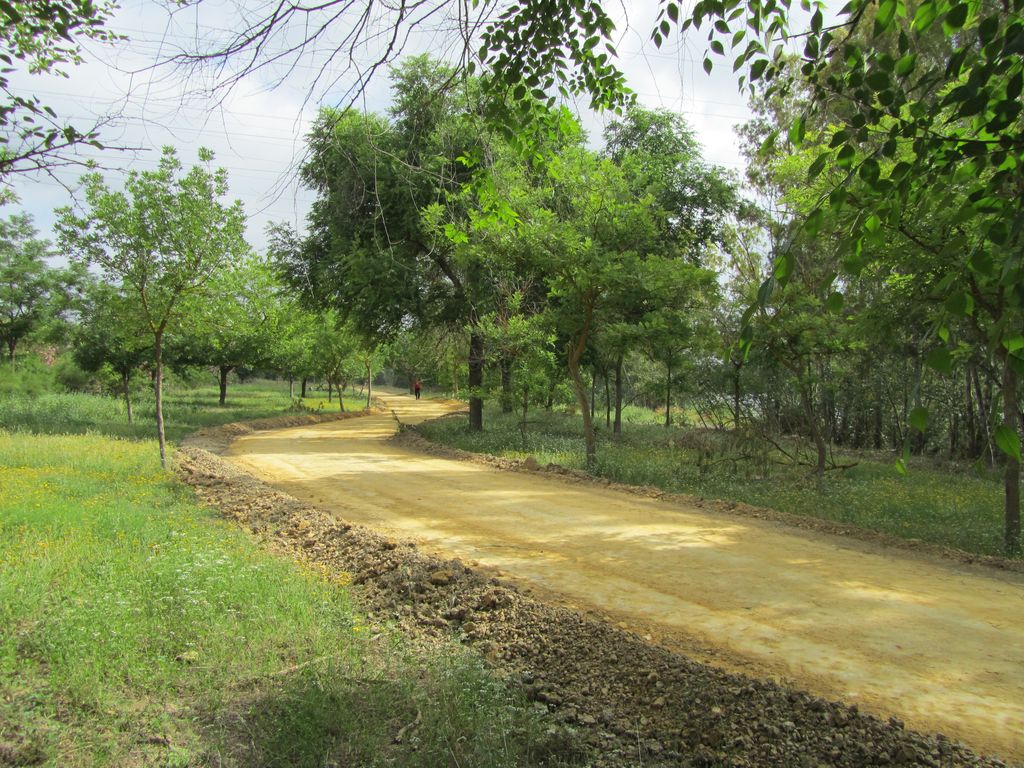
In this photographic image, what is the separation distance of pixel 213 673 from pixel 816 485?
1083 centimetres

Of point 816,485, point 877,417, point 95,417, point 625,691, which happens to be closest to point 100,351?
point 95,417

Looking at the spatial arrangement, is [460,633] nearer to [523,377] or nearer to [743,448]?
[743,448]

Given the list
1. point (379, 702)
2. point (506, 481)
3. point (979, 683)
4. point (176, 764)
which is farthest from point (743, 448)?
point (176, 764)

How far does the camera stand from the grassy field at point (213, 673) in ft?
11.0

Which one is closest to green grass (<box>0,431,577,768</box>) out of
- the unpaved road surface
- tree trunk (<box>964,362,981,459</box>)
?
the unpaved road surface

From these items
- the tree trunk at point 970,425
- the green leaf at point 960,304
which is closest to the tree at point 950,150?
the green leaf at point 960,304

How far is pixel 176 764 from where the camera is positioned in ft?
10.5

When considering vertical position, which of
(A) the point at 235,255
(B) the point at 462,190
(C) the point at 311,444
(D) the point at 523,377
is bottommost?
(C) the point at 311,444

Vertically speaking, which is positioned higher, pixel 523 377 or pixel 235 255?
pixel 235 255

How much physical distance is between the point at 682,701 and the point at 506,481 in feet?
29.6

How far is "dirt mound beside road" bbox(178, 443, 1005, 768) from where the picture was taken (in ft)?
10.9

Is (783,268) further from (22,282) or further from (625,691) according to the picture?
(22,282)

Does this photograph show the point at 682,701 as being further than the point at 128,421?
No

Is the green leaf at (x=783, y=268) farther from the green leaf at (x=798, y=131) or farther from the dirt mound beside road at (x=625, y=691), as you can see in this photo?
the dirt mound beside road at (x=625, y=691)
